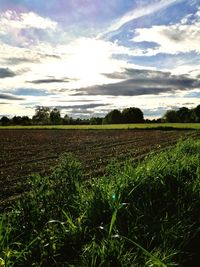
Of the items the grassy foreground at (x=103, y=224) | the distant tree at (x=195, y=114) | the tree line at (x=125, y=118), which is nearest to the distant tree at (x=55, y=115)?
the tree line at (x=125, y=118)

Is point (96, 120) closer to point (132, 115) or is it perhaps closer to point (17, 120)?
point (132, 115)

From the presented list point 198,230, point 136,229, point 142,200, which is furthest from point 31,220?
point 198,230

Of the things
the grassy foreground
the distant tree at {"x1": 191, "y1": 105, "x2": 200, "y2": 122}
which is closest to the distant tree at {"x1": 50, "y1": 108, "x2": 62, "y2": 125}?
the distant tree at {"x1": 191, "y1": 105, "x2": 200, "y2": 122}

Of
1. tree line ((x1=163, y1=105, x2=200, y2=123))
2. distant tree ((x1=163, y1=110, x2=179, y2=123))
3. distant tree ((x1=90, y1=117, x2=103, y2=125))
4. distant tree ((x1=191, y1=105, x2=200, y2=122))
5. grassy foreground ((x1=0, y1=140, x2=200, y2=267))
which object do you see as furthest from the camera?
distant tree ((x1=163, y1=110, x2=179, y2=123))

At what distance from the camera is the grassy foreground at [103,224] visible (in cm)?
360

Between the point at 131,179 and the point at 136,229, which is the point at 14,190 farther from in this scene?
the point at 136,229

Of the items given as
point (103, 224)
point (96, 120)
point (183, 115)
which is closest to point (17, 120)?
point (96, 120)

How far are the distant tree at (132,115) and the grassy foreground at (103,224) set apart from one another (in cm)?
9936

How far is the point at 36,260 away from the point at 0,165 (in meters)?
12.1

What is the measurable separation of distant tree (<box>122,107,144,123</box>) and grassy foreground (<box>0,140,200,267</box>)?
9936 cm

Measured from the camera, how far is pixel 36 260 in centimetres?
370

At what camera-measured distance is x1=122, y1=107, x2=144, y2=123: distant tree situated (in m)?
105

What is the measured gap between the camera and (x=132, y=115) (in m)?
106

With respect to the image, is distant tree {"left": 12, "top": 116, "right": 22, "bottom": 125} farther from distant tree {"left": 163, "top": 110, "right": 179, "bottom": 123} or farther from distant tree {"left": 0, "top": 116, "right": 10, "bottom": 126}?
distant tree {"left": 163, "top": 110, "right": 179, "bottom": 123}
